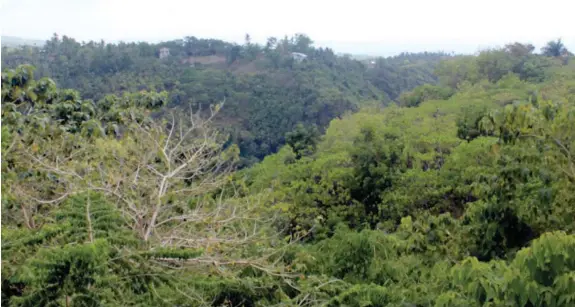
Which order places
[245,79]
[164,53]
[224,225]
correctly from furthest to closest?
[164,53] → [245,79] → [224,225]

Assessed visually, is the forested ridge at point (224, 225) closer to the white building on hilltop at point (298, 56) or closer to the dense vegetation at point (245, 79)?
the dense vegetation at point (245, 79)

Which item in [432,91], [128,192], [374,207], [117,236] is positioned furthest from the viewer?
[432,91]

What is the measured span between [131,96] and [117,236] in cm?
317

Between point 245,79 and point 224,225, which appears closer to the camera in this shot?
point 224,225

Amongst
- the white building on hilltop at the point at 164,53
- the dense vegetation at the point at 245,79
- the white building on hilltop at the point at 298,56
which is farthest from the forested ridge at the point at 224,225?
the white building on hilltop at the point at 164,53

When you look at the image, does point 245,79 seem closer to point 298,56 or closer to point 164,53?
point 298,56

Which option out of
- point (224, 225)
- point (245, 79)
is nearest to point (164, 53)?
point (245, 79)

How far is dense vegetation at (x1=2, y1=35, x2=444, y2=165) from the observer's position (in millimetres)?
30312

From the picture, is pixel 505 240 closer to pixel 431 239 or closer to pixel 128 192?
pixel 431 239

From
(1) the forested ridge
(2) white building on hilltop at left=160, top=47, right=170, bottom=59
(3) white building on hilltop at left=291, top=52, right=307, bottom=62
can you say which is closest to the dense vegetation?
(2) white building on hilltop at left=160, top=47, right=170, bottom=59

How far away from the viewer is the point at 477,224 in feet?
13.7

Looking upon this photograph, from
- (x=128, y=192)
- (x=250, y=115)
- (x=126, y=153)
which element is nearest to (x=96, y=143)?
(x=126, y=153)

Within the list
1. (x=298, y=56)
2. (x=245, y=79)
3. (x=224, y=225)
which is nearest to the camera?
(x=224, y=225)

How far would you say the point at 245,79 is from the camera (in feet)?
120
